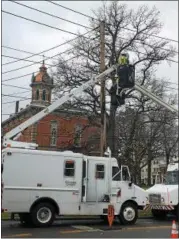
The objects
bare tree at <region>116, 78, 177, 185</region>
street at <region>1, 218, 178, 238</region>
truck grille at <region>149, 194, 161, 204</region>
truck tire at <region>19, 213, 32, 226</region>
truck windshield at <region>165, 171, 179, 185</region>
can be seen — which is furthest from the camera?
bare tree at <region>116, 78, 177, 185</region>

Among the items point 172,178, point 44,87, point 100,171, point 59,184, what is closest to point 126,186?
point 100,171

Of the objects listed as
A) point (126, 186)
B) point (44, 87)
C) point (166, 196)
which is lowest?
point (166, 196)

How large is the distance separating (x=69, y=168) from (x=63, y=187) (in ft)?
2.32

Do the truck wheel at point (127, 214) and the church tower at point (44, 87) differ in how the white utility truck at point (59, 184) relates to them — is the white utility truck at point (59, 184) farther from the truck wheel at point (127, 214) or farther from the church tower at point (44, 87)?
the church tower at point (44, 87)

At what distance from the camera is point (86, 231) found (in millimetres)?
14109

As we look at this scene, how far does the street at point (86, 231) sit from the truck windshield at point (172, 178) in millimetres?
4234

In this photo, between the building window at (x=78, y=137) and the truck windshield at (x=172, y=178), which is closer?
the truck windshield at (x=172, y=178)

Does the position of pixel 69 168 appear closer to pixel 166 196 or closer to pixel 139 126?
pixel 166 196

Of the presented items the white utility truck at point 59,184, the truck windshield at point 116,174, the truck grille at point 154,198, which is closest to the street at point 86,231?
the white utility truck at point 59,184

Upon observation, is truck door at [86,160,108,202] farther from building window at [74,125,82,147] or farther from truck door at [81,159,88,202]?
building window at [74,125,82,147]

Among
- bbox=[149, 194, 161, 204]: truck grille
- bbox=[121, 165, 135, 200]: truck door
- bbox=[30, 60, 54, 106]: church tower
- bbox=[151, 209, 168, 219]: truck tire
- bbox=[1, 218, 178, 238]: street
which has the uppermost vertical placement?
bbox=[30, 60, 54, 106]: church tower

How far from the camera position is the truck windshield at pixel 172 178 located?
1997 cm

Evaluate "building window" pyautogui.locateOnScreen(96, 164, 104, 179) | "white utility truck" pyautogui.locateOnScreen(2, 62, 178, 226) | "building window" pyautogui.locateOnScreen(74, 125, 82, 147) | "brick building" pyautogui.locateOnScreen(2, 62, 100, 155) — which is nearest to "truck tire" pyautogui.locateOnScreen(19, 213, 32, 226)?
"white utility truck" pyautogui.locateOnScreen(2, 62, 178, 226)

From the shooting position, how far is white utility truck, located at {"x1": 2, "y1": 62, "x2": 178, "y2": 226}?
14469 millimetres
